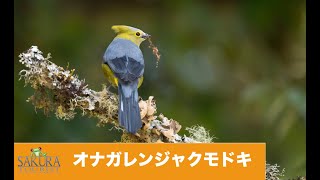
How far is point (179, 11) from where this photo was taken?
14.8 feet

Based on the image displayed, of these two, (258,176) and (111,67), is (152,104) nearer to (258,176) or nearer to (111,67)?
(111,67)

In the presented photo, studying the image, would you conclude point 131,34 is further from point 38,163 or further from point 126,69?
point 38,163

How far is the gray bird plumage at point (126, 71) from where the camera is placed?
2.93 m

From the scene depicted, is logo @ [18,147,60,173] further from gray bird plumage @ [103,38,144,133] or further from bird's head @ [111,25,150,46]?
bird's head @ [111,25,150,46]

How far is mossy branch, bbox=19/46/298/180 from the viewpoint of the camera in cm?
284

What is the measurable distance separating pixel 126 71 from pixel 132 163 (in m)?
0.40

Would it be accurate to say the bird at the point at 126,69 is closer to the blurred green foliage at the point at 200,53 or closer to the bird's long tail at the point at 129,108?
the bird's long tail at the point at 129,108

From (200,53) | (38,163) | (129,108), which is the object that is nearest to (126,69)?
(129,108)

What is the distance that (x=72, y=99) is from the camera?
9.36 ft

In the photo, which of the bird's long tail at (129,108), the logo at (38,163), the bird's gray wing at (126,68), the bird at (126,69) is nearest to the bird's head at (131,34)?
the bird at (126,69)

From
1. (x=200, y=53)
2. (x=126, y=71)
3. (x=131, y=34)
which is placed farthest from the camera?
(x=200, y=53)

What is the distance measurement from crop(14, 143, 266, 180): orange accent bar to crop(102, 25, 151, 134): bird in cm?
24

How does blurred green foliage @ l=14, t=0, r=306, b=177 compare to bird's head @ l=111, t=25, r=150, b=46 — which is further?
blurred green foliage @ l=14, t=0, r=306, b=177

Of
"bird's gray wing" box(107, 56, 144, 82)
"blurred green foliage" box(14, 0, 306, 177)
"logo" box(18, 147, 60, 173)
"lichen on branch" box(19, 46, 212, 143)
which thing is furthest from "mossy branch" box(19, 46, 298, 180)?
"blurred green foliage" box(14, 0, 306, 177)
